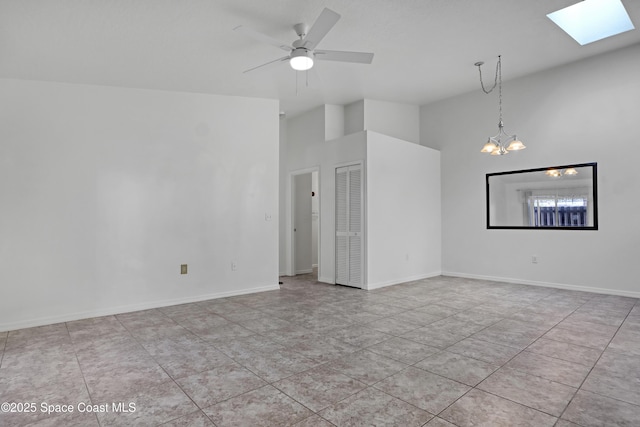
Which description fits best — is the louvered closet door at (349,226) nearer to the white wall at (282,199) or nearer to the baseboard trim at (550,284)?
the white wall at (282,199)

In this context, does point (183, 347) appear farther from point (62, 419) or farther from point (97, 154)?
point (97, 154)

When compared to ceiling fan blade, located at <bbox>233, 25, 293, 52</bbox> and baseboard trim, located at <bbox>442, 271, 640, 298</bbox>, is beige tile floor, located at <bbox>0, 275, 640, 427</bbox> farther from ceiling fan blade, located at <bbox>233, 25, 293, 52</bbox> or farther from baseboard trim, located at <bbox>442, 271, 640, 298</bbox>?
ceiling fan blade, located at <bbox>233, 25, 293, 52</bbox>

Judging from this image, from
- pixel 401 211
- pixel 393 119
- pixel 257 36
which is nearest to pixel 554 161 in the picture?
pixel 401 211

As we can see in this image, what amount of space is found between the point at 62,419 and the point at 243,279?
322cm

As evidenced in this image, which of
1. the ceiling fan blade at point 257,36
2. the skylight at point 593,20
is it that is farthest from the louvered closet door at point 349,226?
the skylight at point 593,20

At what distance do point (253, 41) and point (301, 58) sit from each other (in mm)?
691

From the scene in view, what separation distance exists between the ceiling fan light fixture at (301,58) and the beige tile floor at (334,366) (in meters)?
2.59

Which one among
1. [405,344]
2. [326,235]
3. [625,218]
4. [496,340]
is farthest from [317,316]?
[625,218]

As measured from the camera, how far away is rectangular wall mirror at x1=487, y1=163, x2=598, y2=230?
200 inches

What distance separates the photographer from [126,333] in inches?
138

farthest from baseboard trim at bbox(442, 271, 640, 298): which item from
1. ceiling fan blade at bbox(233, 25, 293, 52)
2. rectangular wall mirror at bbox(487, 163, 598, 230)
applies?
ceiling fan blade at bbox(233, 25, 293, 52)

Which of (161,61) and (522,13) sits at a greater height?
(522,13)

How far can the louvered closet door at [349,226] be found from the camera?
5.55 meters

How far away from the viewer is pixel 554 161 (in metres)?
5.39
